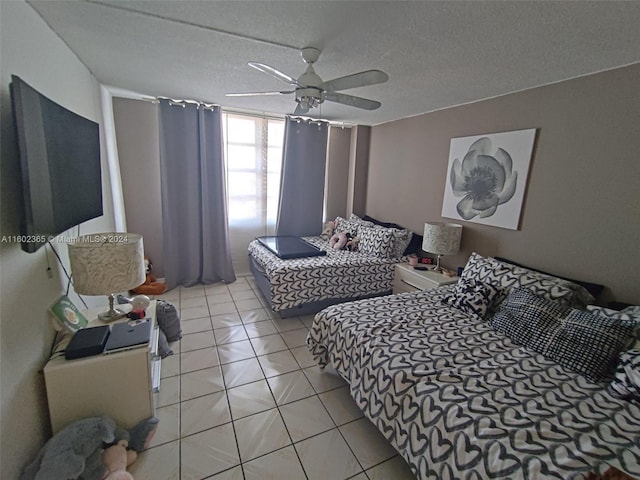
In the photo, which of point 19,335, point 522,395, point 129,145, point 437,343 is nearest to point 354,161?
point 129,145

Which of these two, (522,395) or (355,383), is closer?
(522,395)

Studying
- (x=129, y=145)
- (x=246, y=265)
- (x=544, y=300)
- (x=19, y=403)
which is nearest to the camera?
(x=19, y=403)

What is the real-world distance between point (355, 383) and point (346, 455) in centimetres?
37

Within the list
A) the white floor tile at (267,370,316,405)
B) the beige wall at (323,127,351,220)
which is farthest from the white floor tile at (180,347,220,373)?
the beige wall at (323,127,351,220)

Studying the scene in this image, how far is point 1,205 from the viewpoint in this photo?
3.84 feet

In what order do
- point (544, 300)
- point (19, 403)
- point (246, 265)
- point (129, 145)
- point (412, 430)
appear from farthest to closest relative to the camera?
point (246, 265) < point (129, 145) < point (544, 300) < point (412, 430) < point (19, 403)

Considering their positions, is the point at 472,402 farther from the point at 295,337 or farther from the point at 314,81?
the point at 314,81

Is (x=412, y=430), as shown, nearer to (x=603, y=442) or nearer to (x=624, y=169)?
(x=603, y=442)

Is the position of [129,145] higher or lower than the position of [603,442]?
higher

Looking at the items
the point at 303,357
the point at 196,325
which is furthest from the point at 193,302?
the point at 303,357

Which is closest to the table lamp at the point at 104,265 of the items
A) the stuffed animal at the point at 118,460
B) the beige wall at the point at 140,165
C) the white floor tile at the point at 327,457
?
the stuffed animal at the point at 118,460

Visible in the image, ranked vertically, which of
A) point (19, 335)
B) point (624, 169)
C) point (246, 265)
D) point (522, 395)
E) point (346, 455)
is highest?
point (624, 169)

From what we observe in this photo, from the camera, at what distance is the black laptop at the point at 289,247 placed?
329cm

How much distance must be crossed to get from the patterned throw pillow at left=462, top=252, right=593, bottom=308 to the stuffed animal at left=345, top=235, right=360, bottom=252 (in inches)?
58.7
